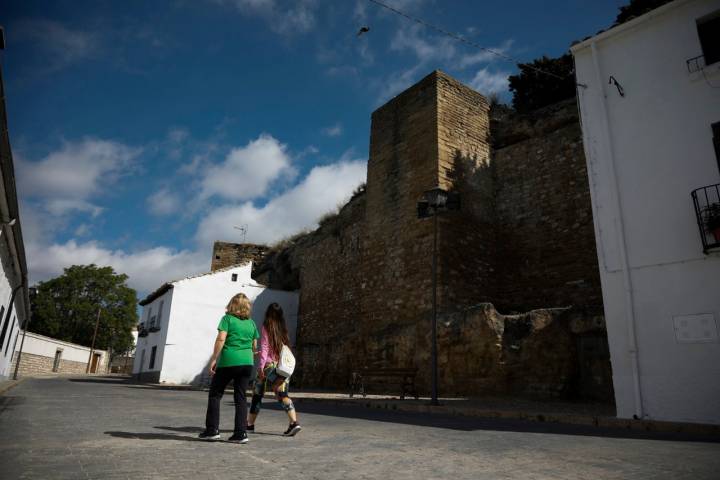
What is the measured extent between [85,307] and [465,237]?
1454 inches

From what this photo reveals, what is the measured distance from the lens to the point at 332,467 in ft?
9.49

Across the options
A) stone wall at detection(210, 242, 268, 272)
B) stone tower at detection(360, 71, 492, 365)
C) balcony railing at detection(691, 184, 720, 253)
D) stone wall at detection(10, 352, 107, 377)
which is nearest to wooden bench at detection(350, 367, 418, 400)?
stone tower at detection(360, 71, 492, 365)

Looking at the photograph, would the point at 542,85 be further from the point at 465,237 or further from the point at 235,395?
the point at 235,395

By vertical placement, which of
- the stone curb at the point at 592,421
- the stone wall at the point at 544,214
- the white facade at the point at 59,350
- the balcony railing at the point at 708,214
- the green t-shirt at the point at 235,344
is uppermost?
the stone wall at the point at 544,214

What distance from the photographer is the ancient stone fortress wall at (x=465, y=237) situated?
10.5 meters

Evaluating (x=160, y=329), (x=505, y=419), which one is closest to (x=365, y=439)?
(x=505, y=419)

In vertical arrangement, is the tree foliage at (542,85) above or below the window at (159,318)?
above

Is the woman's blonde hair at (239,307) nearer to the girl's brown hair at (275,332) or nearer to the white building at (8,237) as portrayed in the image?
the girl's brown hair at (275,332)

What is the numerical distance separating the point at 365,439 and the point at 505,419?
10.2 feet

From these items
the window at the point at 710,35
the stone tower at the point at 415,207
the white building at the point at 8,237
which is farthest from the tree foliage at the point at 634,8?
the white building at the point at 8,237

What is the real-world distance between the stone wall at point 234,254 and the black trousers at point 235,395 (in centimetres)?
2635

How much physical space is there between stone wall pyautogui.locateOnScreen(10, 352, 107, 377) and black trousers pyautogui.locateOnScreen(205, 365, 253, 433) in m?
27.0

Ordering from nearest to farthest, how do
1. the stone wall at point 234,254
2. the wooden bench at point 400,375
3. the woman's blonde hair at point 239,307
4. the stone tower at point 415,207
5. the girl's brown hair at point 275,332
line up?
the woman's blonde hair at point 239,307 → the girl's brown hair at point 275,332 → the wooden bench at point 400,375 → the stone tower at point 415,207 → the stone wall at point 234,254

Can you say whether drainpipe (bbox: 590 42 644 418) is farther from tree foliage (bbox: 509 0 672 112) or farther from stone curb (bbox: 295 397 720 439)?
tree foliage (bbox: 509 0 672 112)
